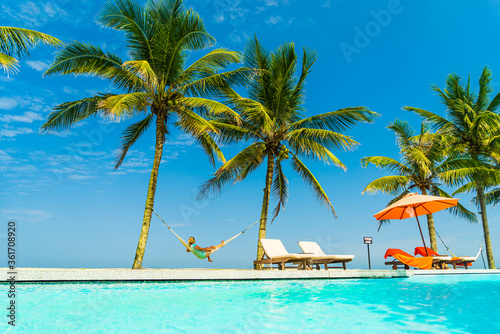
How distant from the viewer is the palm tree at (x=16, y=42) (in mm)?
8352

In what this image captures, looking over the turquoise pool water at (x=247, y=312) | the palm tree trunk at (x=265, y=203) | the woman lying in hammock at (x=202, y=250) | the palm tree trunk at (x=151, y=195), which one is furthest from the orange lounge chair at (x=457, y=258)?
the palm tree trunk at (x=151, y=195)

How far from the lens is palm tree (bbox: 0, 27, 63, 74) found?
27.4 feet

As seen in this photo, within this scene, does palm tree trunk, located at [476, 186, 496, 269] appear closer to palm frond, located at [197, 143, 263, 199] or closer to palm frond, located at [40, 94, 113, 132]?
palm frond, located at [197, 143, 263, 199]

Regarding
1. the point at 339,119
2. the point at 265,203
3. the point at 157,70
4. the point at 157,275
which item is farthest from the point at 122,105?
the point at 339,119

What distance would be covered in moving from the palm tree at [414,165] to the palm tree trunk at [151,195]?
400 inches

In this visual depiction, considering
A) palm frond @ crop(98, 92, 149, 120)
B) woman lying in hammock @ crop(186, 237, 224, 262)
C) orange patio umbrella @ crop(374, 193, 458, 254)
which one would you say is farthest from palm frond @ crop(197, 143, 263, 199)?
orange patio umbrella @ crop(374, 193, 458, 254)

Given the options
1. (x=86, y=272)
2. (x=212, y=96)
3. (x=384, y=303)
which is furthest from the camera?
(x=212, y=96)

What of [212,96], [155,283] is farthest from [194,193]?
[155,283]

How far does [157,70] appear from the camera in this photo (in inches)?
406

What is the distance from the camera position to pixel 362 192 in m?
15.5

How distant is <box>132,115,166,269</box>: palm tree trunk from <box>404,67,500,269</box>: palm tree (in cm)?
1309

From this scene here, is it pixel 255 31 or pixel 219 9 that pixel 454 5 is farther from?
pixel 219 9

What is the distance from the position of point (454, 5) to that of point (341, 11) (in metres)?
4.98

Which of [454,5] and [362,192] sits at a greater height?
[454,5]
